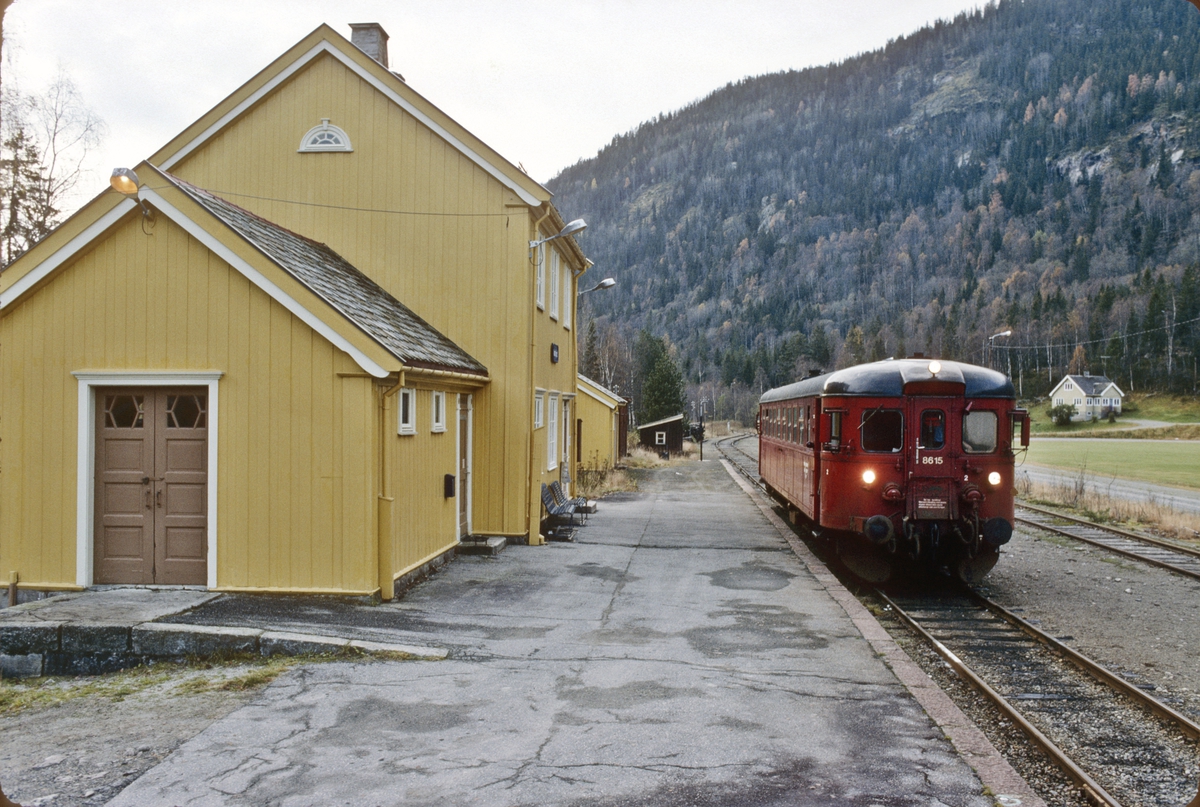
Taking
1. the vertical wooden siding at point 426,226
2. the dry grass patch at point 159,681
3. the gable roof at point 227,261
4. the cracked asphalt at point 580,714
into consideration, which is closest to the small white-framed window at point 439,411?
the gable roof at point 227,261

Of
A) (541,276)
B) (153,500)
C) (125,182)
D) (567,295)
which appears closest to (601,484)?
(567,295)

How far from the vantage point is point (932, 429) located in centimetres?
1132

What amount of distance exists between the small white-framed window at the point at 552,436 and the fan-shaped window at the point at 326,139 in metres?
Result: 6.06

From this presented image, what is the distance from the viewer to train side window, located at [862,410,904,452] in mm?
11359

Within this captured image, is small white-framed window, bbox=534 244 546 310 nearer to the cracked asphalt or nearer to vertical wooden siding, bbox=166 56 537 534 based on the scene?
vertical wooden siding, bbox=166 56 537 534

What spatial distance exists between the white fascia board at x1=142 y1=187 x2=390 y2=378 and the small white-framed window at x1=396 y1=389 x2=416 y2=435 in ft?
3.66

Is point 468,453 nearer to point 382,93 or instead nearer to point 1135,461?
point 382,93

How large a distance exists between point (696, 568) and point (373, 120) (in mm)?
9109

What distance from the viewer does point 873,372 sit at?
11703mm

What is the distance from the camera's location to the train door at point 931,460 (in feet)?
36.4

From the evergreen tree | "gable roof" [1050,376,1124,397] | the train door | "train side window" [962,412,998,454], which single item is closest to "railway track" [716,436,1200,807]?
the train door

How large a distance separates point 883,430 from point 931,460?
2.36 feet

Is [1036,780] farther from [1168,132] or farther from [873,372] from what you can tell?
[1168,132]

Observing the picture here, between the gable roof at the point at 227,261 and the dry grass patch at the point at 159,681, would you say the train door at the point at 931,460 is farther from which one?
the dry grass patch at the point at 159,681
